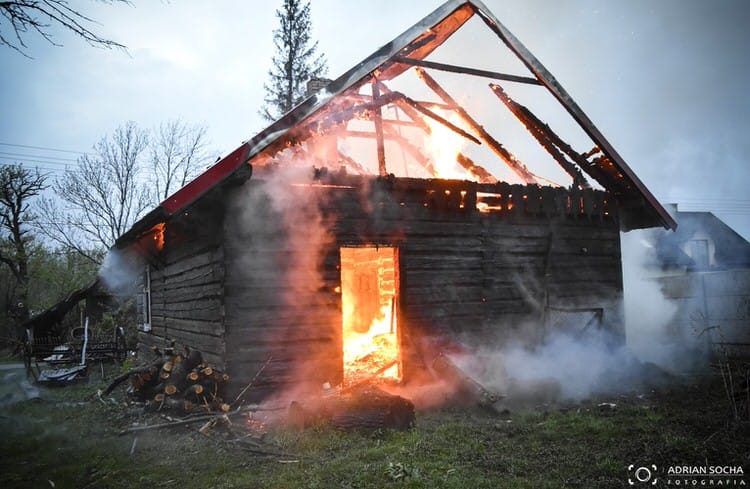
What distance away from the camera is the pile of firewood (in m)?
7.89

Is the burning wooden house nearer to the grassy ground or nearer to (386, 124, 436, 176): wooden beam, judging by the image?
(386, 124, 436, 176): wooden beam

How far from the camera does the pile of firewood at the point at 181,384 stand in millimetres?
7895

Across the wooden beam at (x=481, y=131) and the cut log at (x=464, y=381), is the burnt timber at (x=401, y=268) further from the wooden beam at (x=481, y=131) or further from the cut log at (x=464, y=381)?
the wooden beam at (x=481, y=131)

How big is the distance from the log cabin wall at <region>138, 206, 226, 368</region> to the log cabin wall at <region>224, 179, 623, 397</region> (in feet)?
1.34

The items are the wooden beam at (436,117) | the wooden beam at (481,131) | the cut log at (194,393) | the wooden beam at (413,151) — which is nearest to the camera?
the cut log at (194,393)

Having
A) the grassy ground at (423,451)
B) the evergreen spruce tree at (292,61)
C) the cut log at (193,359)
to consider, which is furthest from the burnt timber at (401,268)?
the evergreen spruce tree at (292,61)

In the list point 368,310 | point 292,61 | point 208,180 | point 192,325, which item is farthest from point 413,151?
point 292,61

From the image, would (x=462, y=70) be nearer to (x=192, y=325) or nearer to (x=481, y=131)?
(x=481, y=131)

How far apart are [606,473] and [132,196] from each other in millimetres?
34372

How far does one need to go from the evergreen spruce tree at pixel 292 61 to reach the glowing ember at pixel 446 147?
1660 centimetres

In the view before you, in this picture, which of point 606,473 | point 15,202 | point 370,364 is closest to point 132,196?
point 15,202

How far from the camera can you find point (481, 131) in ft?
35.9

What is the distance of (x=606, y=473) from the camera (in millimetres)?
5000

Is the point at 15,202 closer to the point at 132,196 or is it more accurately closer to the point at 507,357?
the point at 132,196
